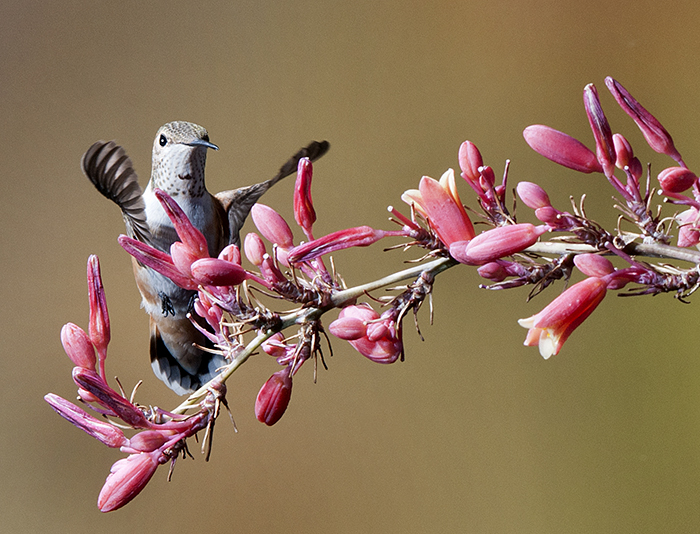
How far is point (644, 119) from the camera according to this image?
31 centimetres

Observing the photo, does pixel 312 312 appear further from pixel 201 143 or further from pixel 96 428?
pixel 201 143

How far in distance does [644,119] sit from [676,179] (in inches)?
1.7

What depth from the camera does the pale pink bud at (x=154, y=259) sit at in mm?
299

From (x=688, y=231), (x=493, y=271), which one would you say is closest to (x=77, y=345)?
(x=493, y=271)

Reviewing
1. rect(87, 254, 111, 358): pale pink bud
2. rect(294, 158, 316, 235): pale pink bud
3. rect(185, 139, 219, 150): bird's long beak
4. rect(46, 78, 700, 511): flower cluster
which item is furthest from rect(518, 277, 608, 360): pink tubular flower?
rect(185, 139, 219, 150): bird's long beak

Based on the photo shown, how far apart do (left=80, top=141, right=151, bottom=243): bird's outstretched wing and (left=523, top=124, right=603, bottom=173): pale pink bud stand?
0.35 m

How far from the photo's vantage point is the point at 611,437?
915 mm

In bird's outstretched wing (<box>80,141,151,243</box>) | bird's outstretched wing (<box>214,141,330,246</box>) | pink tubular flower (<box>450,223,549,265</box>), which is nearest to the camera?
pink tubular flower (<box>450,223,549,265</box>)

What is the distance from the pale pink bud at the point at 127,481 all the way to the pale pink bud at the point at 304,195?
15 centimetres

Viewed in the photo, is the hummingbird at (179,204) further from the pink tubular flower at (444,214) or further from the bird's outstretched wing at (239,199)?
the pink tubular flower at (444,214)

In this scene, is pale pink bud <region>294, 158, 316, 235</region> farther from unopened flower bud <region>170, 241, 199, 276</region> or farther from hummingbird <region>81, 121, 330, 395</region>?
hummingbird <region>81, 121, 330, 395</region>

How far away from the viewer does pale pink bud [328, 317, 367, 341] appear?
321mm

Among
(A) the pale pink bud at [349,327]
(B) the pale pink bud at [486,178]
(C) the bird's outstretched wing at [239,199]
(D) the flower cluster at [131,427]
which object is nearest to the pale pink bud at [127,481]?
(D) the flower cluster at [131,427]

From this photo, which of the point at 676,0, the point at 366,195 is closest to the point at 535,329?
the point at 366,195
